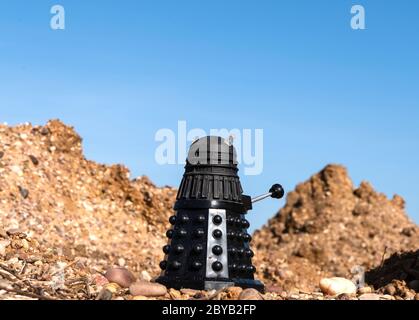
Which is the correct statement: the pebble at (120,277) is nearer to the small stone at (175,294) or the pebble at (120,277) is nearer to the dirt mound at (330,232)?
the small stone at (175,294)

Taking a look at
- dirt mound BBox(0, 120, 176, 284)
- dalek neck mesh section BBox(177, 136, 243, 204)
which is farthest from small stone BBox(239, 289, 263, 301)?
dirt mound BBox(0, 120, 176, 284)

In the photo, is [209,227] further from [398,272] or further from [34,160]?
[34,160]

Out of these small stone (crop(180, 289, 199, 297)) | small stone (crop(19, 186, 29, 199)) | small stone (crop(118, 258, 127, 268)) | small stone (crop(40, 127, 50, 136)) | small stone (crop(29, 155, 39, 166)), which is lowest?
small stone (crop(180, 289, 199, 297))

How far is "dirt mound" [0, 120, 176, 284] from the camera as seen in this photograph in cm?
1502

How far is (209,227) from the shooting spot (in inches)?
259

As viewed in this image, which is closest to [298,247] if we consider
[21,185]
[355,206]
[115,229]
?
[355,206]

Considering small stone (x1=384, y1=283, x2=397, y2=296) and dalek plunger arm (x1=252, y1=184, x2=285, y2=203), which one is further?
small stone (x1=384, y1=283, x2=397, y2=296)

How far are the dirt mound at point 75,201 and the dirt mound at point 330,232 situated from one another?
11.0 ft

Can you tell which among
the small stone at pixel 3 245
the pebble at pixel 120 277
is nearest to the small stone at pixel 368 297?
the pebble at pixel 120 277

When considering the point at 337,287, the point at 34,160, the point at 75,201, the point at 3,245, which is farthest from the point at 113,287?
the point at 34,160

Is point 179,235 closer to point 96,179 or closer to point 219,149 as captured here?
point 219,149

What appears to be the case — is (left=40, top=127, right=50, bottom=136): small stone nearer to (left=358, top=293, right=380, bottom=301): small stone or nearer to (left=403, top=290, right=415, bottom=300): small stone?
(left=403, top=290, right=415, bottom=300): small stone

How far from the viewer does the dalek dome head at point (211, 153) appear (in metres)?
6.77
